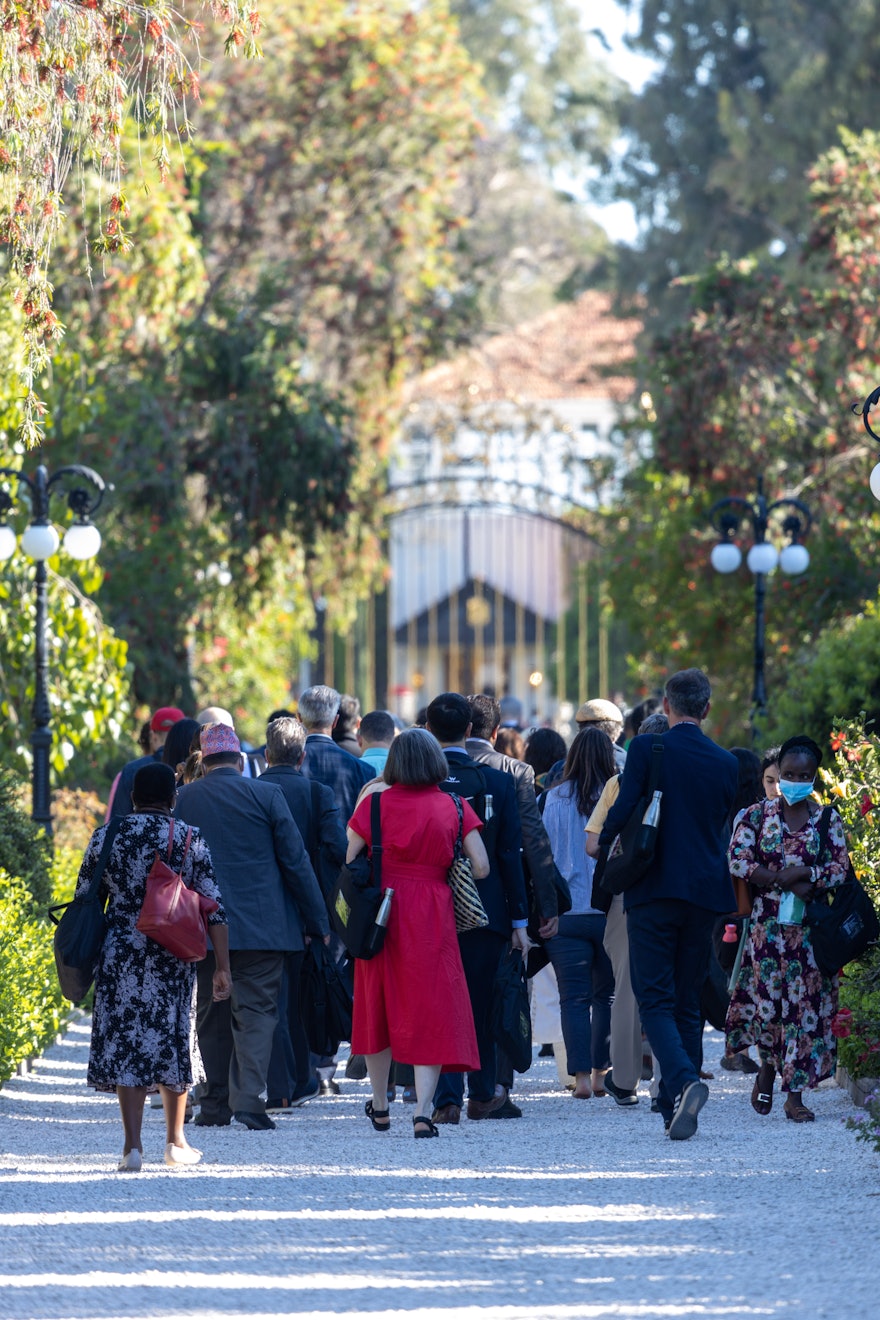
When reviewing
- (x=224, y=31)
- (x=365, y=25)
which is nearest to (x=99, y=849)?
(x=224, y=31)

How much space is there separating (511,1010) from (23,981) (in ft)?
8.24

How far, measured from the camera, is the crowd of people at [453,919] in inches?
297

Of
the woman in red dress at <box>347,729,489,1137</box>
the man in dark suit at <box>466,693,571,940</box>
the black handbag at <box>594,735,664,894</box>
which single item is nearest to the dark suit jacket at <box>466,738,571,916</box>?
the man in dark suit at <box>466,693,571,940</box>

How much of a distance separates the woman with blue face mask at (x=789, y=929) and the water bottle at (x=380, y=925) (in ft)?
5.21

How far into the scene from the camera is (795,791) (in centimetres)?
872

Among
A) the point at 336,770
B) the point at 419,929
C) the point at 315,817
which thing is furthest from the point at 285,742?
the point at 419,929

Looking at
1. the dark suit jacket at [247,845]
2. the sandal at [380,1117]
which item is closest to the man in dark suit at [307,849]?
the dark suit jacket at [247,845]

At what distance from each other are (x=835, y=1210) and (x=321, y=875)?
3.50 m

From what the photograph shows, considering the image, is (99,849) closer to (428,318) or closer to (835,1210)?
(835,1210)

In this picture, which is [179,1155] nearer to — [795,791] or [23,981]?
[23,981]

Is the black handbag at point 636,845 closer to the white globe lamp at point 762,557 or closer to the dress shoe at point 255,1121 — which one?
the dress shoe at point 255,1121

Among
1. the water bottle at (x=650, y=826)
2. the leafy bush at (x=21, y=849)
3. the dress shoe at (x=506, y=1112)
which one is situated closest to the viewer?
the water bottle at (x=650, y=826)

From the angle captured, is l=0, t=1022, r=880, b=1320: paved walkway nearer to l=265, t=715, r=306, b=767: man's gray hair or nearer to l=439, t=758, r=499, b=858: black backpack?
l=439, t=758, r=499, b=858: black backpack

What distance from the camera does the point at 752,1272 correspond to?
5730 mm
